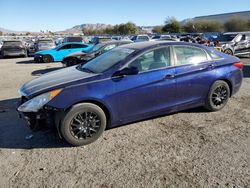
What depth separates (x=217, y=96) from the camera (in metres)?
5.36

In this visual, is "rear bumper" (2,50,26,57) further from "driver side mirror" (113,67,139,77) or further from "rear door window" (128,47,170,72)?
"driver side mirror" (113,67,139,77)

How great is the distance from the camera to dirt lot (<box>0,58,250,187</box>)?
3113mm

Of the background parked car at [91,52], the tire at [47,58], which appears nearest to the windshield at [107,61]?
the background parked car at [91,52]

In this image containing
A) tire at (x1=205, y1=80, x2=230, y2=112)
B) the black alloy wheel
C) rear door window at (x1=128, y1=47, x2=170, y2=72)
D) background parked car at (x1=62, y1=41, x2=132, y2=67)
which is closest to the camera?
the black alloy wheel

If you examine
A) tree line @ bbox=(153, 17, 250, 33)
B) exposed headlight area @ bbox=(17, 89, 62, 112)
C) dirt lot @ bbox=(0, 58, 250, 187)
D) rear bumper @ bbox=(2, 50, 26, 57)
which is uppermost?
tree line @ bbox=(153, 17, 250, 33)

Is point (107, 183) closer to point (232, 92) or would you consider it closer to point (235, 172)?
point (235, 172)

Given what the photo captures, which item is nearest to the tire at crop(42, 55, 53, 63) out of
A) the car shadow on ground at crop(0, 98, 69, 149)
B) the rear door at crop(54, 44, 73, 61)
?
the rear door at crop(54, 44, 73, 61)

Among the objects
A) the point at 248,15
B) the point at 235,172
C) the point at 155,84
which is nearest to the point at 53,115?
the point at 155,84

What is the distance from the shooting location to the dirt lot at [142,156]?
3.11 meters

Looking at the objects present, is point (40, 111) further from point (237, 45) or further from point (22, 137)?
point (237, 45)

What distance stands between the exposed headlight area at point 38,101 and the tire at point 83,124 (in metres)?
0.36

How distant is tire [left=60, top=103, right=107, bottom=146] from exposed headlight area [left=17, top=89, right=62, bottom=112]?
1.19 feet

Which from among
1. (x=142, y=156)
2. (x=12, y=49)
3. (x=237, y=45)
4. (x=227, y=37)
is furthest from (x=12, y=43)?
(x=142, y=156)

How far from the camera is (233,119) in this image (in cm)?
501
